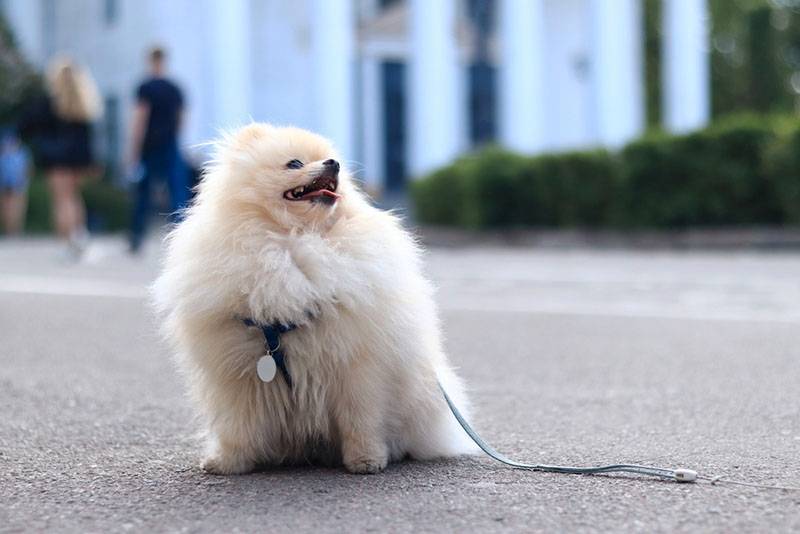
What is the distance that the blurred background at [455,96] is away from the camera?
15289mm

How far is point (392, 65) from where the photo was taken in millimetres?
29781

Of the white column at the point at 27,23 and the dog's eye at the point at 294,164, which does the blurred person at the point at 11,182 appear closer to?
the white column at the point at 27,23

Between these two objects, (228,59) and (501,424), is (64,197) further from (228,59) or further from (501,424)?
(228,59)

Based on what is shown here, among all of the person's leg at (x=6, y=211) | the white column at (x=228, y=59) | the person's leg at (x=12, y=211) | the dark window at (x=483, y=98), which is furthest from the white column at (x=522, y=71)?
the person's leg at (x=6, y=211)

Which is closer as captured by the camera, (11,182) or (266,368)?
(266,368)

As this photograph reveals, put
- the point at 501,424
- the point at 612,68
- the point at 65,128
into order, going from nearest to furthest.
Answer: the point at 501,424
the point at 65,128
the point at 612,68

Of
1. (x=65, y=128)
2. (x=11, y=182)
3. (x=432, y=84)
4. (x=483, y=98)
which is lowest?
(x=11, y=182)

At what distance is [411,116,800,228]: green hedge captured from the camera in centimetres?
1445

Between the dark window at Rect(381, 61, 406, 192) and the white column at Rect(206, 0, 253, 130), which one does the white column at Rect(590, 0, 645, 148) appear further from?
the white column at Rect(206, 0, 253, 130)

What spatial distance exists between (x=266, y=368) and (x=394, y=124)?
26854 mm

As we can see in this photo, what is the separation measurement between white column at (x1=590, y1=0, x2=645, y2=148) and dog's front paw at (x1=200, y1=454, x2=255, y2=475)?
23.3 meters

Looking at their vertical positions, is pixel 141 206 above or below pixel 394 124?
below

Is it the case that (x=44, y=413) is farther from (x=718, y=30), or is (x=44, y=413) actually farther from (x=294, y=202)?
(x=718, y=30)

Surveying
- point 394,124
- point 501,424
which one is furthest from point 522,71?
point 501,424
